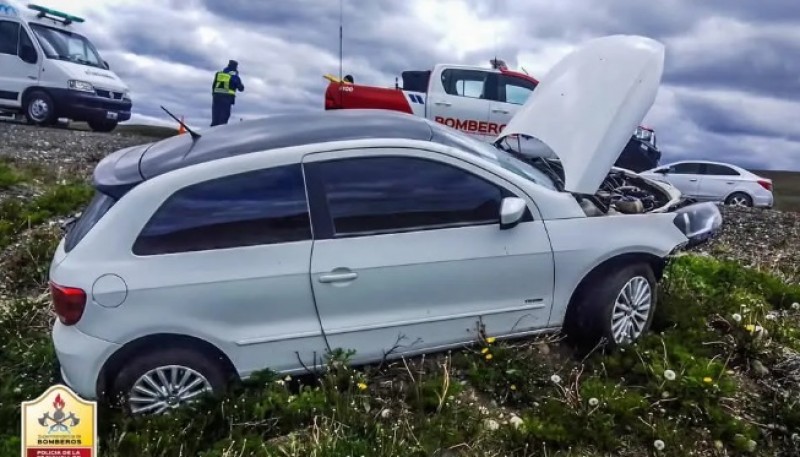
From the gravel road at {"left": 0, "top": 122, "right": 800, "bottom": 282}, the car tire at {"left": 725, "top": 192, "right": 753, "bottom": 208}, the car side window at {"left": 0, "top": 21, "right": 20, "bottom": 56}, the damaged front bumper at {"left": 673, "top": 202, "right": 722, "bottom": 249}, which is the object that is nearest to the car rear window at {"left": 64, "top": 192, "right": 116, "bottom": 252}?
the damaged front bumper at {"left": 673, "top": 202, "right": 722, "bottom": 249}

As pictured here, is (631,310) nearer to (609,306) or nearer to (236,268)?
(609,306)

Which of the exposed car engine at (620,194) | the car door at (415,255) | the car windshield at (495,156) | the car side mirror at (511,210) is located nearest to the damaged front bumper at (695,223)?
the exposed car engine at (620,194)

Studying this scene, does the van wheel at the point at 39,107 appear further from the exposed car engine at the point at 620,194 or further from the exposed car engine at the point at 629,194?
the exposed car engine at the point at 629,194

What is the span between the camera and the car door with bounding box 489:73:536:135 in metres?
14.2

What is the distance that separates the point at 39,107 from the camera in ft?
49.5

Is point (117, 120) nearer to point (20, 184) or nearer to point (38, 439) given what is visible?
point (20, 184)

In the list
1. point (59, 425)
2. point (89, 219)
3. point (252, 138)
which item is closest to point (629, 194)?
point (252, 138)

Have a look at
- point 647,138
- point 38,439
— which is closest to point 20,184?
point 38,439

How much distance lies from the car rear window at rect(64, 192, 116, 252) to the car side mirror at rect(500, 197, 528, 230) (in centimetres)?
212

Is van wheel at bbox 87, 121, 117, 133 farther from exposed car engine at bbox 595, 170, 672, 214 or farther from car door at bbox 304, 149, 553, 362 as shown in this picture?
car door at bbox 304, 149, 553, 362

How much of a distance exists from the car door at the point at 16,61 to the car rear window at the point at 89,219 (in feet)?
40.8

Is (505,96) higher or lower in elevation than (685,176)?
higher

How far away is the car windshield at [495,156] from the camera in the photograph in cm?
461

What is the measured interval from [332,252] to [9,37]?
46.3 ft
